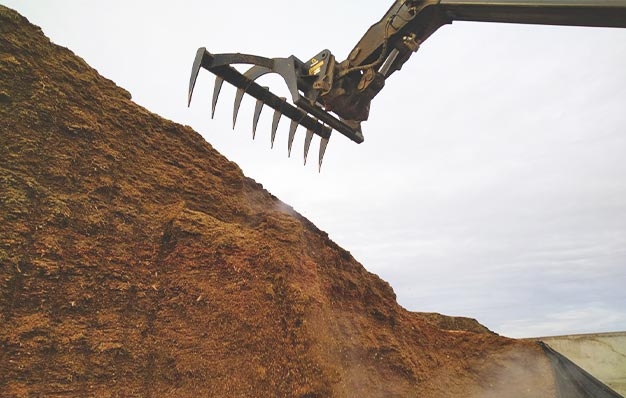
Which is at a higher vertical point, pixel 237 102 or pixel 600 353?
pixel 237 102

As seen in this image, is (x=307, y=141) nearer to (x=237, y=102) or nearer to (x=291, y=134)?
(x=291, y=134)

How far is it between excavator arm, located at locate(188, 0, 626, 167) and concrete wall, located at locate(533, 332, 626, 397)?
7532mm

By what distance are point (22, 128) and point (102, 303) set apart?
173 cm

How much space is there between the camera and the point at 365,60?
4125 mm

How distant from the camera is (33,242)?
323 centimetres

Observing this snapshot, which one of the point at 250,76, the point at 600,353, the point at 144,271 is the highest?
the point at 250,76

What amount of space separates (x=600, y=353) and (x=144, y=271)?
955cm

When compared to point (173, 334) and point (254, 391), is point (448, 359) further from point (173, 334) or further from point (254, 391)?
point (173, 334)

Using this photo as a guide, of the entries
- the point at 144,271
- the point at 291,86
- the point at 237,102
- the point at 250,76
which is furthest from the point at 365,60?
the point at 144,271

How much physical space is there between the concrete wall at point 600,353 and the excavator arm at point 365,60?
7.53 metres

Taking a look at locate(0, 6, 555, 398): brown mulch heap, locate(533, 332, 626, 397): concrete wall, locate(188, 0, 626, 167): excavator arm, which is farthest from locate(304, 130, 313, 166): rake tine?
locate(533, 332, 626, 397): concrete wall

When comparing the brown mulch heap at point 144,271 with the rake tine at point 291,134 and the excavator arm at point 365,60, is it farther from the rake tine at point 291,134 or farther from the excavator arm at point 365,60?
the excavator arm at point 365,60

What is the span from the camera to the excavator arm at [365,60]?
3287 mm

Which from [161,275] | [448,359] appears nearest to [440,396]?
[448,359]
